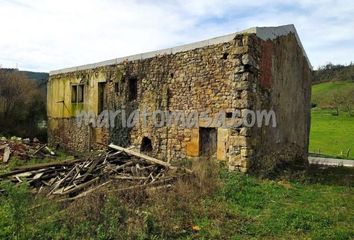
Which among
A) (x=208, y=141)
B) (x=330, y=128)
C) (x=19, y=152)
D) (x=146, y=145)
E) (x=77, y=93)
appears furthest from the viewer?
(x=330, y=128)

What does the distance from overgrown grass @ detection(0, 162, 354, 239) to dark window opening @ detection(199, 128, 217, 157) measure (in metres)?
2.87

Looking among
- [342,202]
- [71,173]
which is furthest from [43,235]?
[342,202]

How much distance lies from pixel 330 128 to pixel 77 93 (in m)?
29.2

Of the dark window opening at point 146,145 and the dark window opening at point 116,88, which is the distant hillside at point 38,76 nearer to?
the dark window opening at point 116,88

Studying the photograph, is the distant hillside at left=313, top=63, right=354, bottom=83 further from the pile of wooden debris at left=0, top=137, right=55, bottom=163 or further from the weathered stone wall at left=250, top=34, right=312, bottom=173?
the pile of wooden debris at left=0, top=137, right=55, bottom=163

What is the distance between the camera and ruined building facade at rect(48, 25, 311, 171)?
1072cm

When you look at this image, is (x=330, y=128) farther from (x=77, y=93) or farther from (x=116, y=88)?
(x=116, y=88)

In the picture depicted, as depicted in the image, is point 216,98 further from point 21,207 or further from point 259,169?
point 21,207

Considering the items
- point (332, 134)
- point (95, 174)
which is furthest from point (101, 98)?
point (332, 134)

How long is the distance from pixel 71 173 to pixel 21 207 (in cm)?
367

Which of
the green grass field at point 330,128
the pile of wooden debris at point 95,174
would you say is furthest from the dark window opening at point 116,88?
the green grass field at point 330,128

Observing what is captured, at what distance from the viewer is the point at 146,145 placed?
14.2 meters

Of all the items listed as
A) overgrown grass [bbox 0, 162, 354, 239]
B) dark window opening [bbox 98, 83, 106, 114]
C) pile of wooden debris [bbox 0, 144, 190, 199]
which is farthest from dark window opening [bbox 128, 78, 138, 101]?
overgrown grass [bbox 0, 162, 354, 239]

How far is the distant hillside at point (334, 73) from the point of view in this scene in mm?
47722
